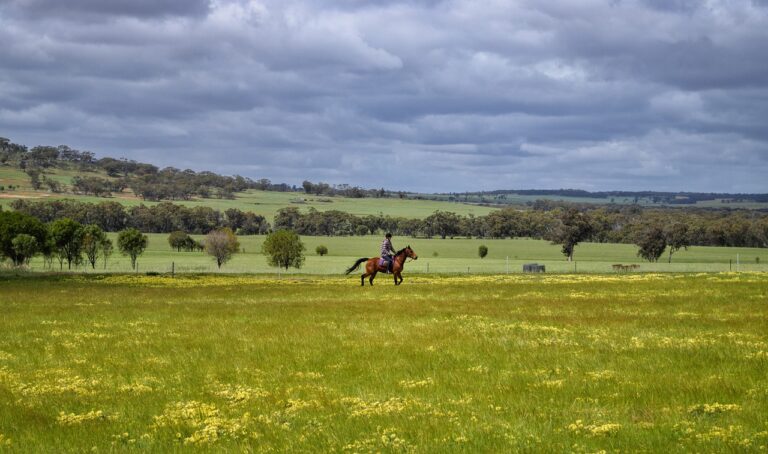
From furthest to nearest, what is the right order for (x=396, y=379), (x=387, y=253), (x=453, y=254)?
(x=453, y=254) → (x=387, y=253) → (x=396, y=379)

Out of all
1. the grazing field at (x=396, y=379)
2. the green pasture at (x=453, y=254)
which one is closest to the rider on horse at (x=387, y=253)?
the grazing field at (x=396, y=379)

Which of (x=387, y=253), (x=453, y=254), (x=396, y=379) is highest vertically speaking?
(x=387, y=253)

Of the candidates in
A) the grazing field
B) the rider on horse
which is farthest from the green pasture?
the grazing field

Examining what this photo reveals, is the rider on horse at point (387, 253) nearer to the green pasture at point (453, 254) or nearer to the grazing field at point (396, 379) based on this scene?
the grazing field at point (396, 379)

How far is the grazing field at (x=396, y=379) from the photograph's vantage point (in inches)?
455

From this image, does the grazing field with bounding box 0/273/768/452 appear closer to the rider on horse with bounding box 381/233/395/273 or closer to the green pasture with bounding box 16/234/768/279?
the rider on horse with bounding box 381/233/395/273

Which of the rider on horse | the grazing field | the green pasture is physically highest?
the rider on horse

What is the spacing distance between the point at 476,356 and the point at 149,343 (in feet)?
33.8

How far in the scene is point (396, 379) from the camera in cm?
1633

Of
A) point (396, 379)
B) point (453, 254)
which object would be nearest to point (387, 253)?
point (396, 379)

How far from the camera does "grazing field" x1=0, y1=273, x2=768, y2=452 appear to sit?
11.6m

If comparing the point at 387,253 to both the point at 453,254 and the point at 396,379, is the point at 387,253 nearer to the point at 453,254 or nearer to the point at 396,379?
the point at 396,379

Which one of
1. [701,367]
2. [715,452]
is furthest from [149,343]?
[715,452]

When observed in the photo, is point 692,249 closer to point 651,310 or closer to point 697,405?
point 651,310
